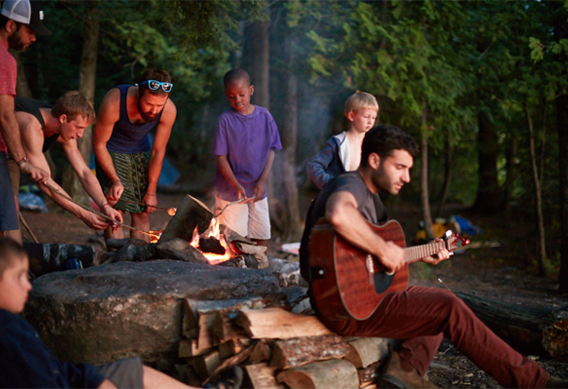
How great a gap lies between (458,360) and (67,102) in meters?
3.88

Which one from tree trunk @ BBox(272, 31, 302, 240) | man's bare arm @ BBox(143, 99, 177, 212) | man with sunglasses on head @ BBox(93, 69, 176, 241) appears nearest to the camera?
man with sunglasses on head @ BBox(93, 69, 176, 241)

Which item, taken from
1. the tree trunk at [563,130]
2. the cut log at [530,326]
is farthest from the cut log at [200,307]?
the tree trunk at [563,130]

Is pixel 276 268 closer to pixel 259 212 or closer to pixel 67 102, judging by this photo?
pixel 259 212

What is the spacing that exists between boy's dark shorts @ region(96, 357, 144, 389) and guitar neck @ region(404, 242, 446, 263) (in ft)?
5.59

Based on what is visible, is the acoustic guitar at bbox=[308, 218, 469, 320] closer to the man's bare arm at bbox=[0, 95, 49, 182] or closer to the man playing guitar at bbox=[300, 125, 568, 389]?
the man playing guitar at bbox=[300, 125, 568, 389]

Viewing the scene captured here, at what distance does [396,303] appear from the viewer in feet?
10.2

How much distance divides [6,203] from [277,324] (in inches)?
89.7

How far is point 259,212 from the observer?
18.3 ft

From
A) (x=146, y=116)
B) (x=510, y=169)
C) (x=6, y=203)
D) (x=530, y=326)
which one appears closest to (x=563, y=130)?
(x=510, y=169)

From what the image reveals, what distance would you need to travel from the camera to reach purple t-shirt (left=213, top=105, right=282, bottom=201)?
5.39 meters

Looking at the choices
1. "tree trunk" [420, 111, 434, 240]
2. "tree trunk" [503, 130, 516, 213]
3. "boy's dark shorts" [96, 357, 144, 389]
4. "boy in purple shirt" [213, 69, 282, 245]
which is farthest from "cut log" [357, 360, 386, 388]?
"tree trunk" [503, 130, 516, 213]

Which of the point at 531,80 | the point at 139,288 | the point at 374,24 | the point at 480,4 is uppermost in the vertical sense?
the point at 480,4

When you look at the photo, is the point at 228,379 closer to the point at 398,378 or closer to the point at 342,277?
the point at 342,277

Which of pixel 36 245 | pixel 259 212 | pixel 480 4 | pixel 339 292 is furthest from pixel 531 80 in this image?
pixel 36 245
